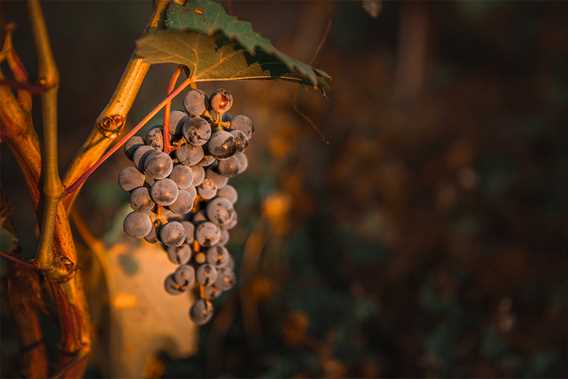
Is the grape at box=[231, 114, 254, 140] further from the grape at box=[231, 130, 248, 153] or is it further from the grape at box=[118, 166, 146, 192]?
the grape at box=[118, 166, 146, 192]

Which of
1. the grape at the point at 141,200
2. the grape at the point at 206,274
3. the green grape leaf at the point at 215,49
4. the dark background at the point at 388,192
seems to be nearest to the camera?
the green grape leaf at the point at 215,49

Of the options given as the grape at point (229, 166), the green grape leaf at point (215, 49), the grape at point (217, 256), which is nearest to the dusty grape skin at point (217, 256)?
the grape at point (217, 256)

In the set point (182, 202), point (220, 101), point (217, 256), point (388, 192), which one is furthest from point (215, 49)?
point (388, 192)

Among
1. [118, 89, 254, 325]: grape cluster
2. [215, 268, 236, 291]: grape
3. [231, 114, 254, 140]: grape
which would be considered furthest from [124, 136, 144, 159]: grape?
[215, 268, 236, 291]: grape

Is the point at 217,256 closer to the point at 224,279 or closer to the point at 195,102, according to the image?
the point at 224,279

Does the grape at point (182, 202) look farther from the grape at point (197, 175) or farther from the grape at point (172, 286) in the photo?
the grape at point (172, 286)

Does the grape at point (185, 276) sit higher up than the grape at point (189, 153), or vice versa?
the grape at point (189, 153)
